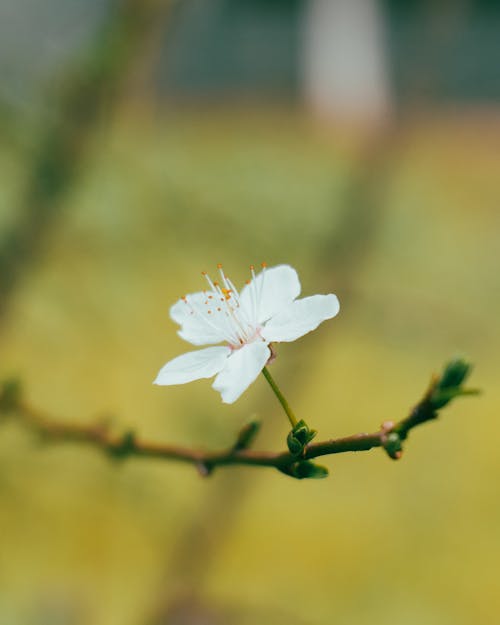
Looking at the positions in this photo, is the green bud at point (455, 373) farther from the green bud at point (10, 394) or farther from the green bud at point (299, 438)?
the green bud at point (10, 394)

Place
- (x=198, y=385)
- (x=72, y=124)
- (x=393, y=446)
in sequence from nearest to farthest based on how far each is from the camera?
(x=393, y=446)
(x=72, y=124)
(x=198, y=385)

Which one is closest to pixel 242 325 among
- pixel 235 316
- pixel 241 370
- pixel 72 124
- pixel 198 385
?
pixel 235 316

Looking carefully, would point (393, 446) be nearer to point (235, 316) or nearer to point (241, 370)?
point (241, 370)

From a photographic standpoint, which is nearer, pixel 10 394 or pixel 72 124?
pixel 10 394

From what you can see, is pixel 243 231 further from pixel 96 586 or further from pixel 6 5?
pixel 6 5

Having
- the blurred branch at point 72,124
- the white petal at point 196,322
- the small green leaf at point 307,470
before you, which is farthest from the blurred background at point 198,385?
the small green leaf at point 307,470

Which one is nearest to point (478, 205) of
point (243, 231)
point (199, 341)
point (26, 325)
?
point (243, 231)
